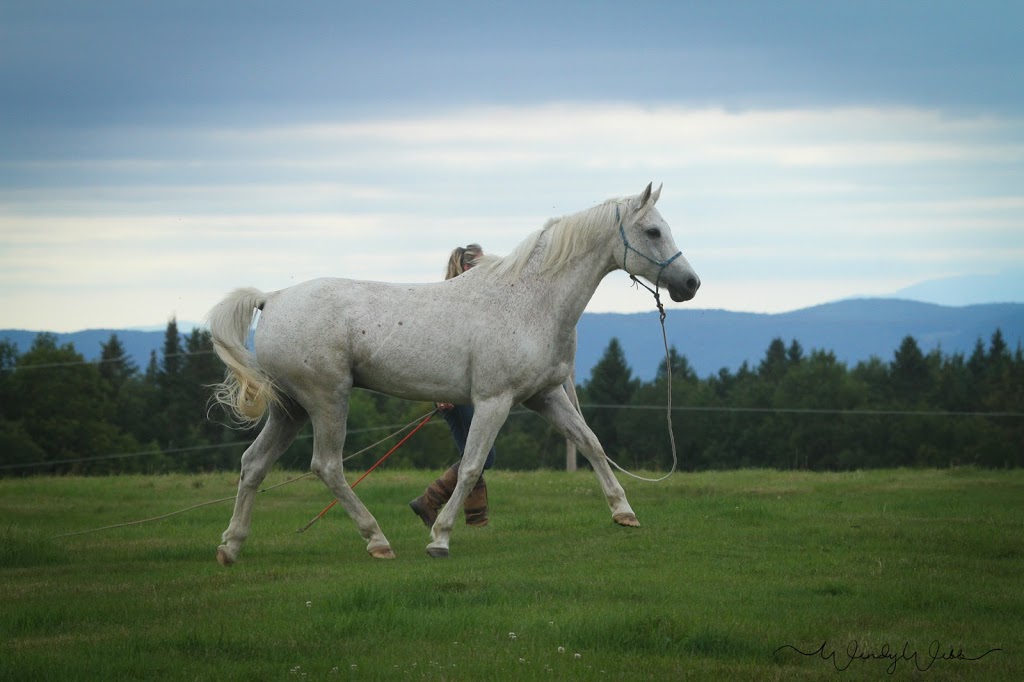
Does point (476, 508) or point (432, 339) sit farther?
point (476, 508)

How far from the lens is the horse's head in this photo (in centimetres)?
930

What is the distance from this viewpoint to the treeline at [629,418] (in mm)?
57156

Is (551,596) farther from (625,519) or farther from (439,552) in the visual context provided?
(625,519)

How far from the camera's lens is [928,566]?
820 cm

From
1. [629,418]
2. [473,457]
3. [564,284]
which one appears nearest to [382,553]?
[473,457]

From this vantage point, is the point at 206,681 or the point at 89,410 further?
the point at 89,410

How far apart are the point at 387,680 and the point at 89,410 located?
185 feet

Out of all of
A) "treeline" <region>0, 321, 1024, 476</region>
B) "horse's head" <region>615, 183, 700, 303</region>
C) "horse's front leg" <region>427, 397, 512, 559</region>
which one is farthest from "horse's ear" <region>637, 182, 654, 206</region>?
"treeline" <region>0, 321, 1024, 476</region>

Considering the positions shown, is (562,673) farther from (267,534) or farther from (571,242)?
(267,534)

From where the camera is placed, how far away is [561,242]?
31.0 ft

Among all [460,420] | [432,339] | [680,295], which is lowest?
[460,420]

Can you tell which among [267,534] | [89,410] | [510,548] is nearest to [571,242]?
[510,548]

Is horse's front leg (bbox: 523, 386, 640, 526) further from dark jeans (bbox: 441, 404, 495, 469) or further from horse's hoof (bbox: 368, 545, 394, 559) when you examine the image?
horse's hoof (bbox: 368, 545, 394, 559)

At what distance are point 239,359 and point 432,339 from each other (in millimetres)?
1477
